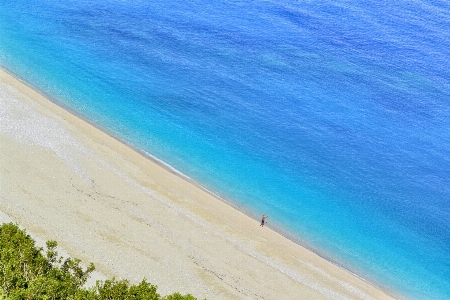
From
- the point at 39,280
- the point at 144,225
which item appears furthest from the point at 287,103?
the point at 39,280

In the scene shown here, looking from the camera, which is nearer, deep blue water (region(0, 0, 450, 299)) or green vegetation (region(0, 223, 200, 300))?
green vegetation (region(0, 223, 200, 300))

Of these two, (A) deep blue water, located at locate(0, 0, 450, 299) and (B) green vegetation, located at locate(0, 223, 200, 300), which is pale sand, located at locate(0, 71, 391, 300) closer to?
(A) deep blue water, located at locate(0, 0, 450, 299)

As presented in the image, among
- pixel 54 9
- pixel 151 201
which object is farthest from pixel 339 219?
pixel 54 9

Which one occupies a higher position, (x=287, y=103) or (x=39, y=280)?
(x=287, y=103)

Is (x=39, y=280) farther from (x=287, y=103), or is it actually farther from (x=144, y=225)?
(x=287, y=103)

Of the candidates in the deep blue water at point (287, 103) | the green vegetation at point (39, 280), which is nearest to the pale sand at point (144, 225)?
the deep blue water at point (287, 103)

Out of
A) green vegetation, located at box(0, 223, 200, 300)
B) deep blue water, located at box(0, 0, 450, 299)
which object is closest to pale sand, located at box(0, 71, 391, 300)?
deep blue water, located at box(0, 0, 450, 299)

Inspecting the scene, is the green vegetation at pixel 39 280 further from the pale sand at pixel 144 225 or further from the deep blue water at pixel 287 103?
the deep blue water at pixel 287 103
